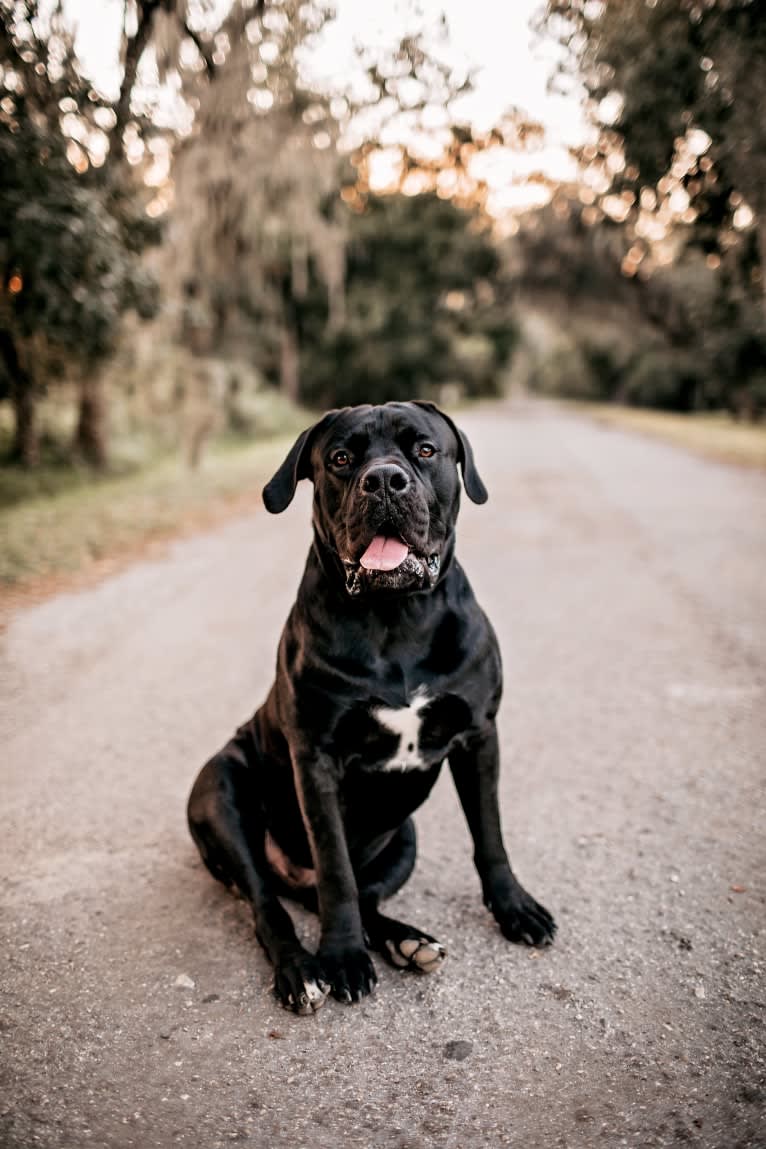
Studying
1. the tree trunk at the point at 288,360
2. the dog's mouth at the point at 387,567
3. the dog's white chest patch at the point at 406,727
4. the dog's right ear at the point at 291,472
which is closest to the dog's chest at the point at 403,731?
the dog's white chest patch at the point at 406,727

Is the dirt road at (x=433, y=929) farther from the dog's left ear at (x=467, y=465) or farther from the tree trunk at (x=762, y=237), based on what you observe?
the tree trunk at (x=762, y=237)

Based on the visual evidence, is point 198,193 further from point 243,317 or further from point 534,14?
point 243,317

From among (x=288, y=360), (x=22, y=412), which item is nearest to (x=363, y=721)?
(x=22, y=412)

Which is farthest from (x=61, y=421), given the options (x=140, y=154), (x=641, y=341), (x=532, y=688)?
(x=641, y=341)

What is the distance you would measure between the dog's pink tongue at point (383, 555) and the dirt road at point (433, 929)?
1167 mm

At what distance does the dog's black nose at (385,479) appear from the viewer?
8.01 ft

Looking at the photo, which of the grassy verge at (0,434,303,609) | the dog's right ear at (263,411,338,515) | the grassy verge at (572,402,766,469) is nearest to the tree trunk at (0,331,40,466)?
the grassy verge at (0,434,303,609)

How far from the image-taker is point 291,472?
8.84 feet

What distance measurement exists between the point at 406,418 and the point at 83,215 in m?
6.02

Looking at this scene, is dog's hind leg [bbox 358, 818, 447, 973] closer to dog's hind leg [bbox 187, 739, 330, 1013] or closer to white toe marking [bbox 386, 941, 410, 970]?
white toe marking [bbox 386, 941, 410, 970]

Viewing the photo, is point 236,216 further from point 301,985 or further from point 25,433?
point 301,985

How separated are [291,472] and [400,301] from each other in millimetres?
29000

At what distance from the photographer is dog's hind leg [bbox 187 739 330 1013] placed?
7.73 feet

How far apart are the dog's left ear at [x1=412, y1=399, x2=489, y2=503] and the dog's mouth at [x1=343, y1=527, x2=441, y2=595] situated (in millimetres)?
381
